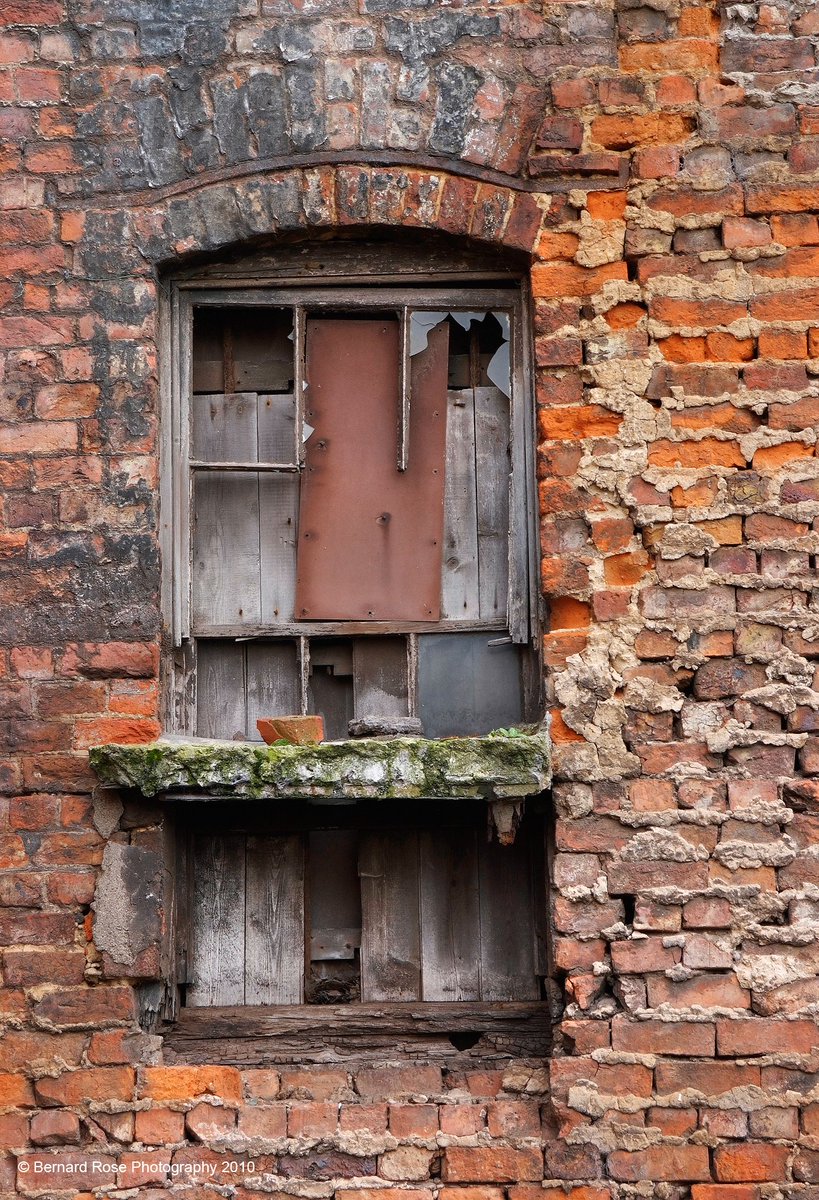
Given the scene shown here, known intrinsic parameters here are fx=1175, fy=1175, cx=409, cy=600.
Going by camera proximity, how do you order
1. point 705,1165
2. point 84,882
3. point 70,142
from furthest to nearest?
point 70,142, point 84,882, point 705,1165

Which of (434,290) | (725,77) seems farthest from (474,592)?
(725,77)

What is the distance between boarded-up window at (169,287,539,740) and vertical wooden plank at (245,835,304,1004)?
0.41 metres

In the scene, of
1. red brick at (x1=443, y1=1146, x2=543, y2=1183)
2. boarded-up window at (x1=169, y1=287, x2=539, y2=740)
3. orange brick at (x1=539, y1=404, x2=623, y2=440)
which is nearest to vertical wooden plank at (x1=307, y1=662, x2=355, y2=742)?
boarded-up window at (x1=169, y1=287, x2=539, y2=740)

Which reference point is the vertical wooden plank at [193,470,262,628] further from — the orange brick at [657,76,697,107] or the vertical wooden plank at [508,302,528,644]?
the orange brick at [657,76,697,107]

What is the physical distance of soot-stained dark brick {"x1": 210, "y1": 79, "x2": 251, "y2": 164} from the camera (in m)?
3.71

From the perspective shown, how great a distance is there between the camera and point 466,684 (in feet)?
12.5

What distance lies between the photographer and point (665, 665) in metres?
3.50

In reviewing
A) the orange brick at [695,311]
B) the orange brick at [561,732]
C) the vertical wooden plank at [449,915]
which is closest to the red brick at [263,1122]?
the vertical wooden plank at [449,915]

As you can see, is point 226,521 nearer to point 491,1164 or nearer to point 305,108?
point 305,108

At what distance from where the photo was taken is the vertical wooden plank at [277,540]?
12.6 ft

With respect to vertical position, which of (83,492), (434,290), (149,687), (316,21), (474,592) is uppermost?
(316,21)

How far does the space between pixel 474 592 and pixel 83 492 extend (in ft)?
4.18

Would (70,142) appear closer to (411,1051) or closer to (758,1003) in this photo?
(411,1051)

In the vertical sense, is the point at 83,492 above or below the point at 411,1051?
above
